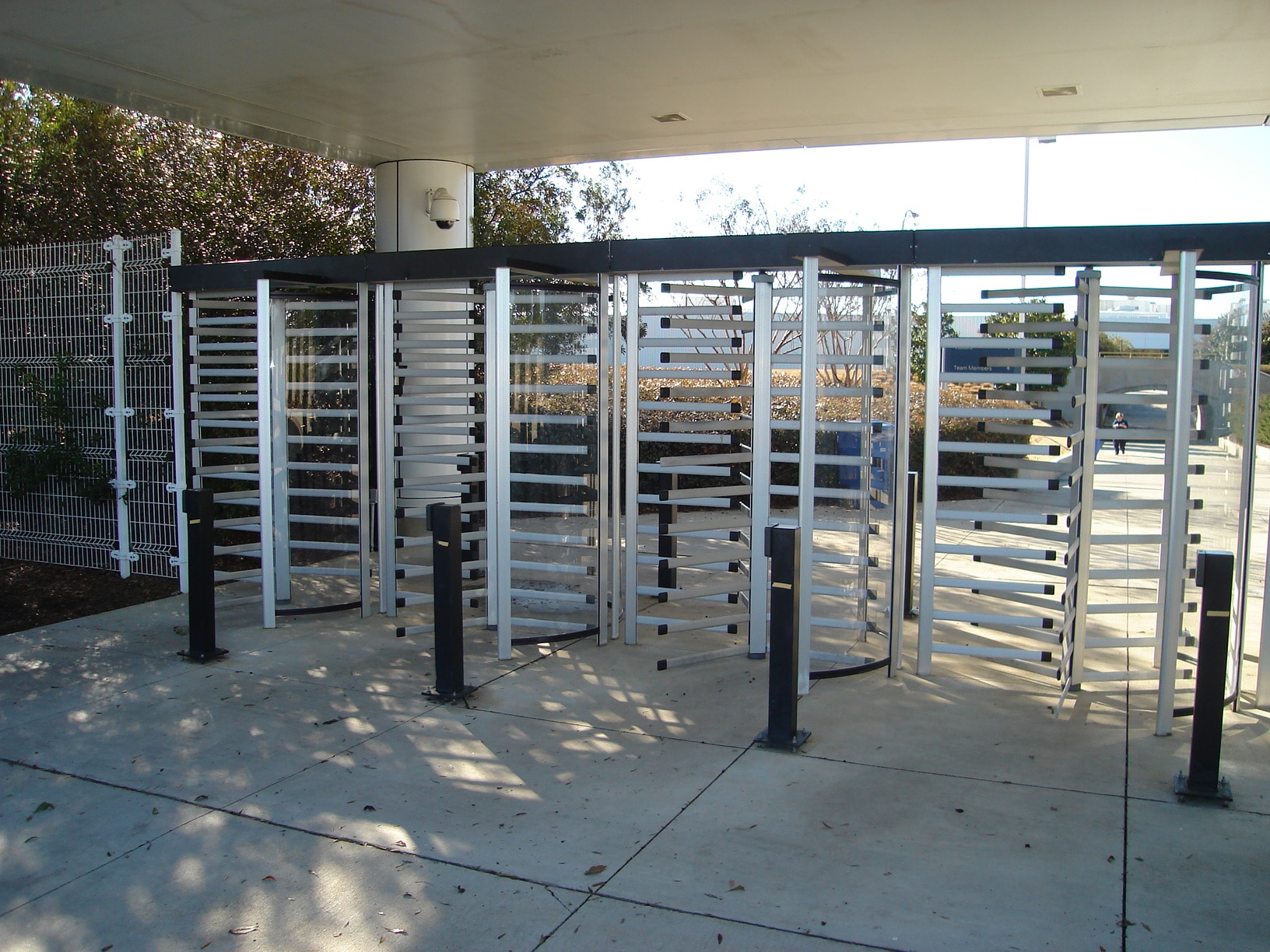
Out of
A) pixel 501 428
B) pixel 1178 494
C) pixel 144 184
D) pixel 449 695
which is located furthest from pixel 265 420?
pixel 144 184

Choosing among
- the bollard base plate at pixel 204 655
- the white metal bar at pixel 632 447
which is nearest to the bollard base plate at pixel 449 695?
the white metal bar at pixel 632 447

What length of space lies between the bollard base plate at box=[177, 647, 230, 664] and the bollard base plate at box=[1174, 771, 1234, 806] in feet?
18.7

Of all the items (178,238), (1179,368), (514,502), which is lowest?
(514,502)

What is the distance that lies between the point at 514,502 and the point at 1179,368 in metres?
4.20

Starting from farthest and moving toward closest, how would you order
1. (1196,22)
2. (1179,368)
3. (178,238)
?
(178,238), (1196,22), (1179,368)

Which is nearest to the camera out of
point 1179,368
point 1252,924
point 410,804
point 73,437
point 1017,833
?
point 1252,924

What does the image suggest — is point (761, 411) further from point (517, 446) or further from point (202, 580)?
point (202, 580)

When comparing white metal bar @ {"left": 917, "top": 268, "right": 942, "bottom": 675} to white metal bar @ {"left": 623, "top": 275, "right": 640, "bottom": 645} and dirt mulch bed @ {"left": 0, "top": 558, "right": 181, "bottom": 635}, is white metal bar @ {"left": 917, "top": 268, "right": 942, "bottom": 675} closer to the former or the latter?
white metal bar @ {"left": 623, "top": 275, "right": 640, "bottom": 645}

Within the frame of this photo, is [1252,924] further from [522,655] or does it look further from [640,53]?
[640,53]

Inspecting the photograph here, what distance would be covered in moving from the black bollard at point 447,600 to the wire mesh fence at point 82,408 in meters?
4.26

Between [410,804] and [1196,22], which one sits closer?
[410,804]

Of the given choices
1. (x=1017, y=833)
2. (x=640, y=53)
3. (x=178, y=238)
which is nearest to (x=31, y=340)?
(x=178, y=238)

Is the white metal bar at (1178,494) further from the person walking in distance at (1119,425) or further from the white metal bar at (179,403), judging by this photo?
the white metal bar at (179,403)

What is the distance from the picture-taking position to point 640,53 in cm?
708
